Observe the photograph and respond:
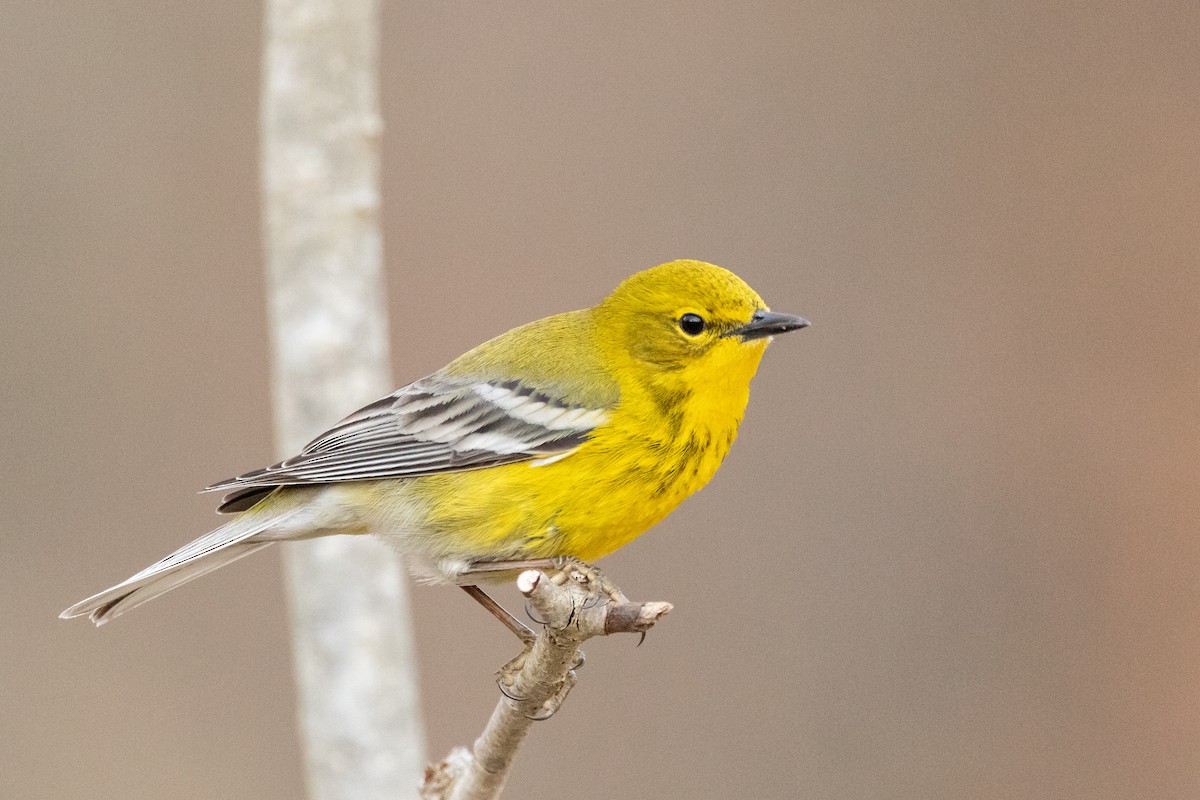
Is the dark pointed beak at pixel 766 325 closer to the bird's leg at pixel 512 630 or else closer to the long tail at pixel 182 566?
the bird's leg at pixel 512 630

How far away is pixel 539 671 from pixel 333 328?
2.57m

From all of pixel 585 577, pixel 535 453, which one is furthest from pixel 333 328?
pixel 585 577

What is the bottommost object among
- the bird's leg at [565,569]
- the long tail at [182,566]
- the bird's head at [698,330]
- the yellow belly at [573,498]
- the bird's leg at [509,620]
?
the bird's leg at [509,620]

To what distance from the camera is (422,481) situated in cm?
468

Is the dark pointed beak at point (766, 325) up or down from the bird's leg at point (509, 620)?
up

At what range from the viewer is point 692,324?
4695 millimetres

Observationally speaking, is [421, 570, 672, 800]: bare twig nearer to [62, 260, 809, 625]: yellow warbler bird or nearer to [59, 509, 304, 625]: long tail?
[62, 260, 809, 625]: yellow warbler bird

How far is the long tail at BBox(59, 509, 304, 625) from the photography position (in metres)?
A: 4.55

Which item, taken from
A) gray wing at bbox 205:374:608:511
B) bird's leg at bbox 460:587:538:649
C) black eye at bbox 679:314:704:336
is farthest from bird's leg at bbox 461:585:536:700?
black eye at bbox 679:314:704:336

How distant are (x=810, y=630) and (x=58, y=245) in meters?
5.28

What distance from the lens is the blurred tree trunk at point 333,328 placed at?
5.83 m

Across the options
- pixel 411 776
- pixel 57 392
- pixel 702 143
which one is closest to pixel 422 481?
Answer: pixel 411 776

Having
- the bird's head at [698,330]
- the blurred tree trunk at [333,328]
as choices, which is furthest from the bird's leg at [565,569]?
the blurred tree trunk at [333,328]

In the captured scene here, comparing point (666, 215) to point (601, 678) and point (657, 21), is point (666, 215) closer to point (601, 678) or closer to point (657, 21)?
point (657, 21)
